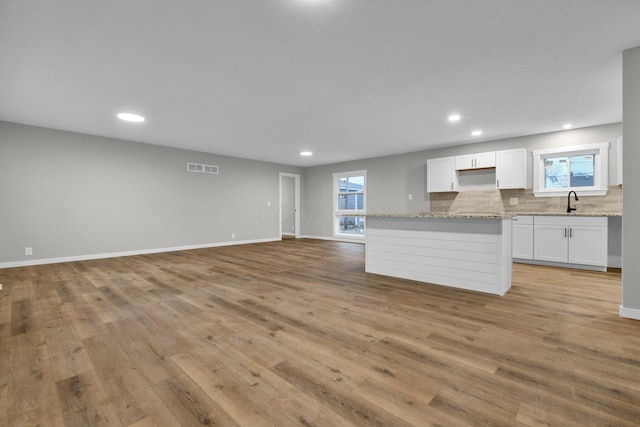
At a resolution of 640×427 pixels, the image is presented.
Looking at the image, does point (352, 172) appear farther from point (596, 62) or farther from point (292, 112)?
point (596, 62)

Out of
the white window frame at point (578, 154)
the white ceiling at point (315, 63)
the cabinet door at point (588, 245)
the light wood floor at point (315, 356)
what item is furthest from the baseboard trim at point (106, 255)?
the cabinet door at point (588, 245)

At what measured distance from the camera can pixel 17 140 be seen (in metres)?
4.75

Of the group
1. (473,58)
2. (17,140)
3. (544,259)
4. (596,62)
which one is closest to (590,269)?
(544,259)

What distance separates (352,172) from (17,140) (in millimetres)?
7077

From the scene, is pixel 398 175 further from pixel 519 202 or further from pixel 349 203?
pixel 519 202

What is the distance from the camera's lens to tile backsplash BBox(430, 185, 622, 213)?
474 centimetres

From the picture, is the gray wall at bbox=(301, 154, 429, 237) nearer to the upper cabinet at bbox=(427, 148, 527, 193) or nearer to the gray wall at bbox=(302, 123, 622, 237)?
the gray wall at bbox=(302, 123, 622, 237)

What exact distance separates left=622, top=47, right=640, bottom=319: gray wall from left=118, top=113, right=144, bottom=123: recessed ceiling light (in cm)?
597

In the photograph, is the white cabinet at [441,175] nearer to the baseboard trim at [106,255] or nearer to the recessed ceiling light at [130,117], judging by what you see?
the baseboard trim at [106,255]

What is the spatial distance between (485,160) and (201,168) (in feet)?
21.3

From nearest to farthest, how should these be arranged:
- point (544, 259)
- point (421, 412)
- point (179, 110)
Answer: point (421, 412)
point (179, 110)
point (544, 259)

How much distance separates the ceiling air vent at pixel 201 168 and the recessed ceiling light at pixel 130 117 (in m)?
2.28

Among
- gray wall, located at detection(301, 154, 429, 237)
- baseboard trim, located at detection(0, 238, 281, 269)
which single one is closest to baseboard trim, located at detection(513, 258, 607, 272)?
gray wall, located at detection(301, 154, 429, 237)

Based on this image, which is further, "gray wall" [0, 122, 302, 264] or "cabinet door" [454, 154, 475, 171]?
"cabinet door" [454, 154, 475, 171]
